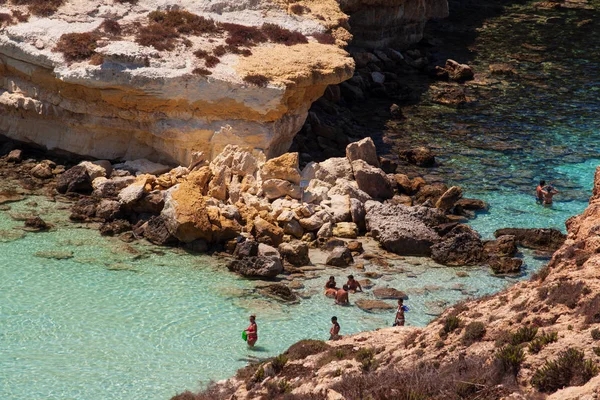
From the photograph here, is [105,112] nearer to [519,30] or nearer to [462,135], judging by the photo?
[462,135]

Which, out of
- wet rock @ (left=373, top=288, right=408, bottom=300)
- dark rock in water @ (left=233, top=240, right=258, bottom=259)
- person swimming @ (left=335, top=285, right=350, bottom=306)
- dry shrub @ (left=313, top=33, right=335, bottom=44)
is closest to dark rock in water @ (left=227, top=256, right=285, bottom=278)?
dark rock in water @ (left=233, top=240, right=258, bottom=259)

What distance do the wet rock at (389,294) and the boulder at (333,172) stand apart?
26.7 feet

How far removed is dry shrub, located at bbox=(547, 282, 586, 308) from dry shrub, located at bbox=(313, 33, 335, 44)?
25.1 metres

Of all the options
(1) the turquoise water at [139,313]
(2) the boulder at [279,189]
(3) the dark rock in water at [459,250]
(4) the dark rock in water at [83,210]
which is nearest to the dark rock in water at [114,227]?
(1) the turquoise water at [139,313]

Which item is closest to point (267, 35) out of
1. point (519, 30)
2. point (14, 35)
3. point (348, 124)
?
point (348, 124)

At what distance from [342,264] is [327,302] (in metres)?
2.99

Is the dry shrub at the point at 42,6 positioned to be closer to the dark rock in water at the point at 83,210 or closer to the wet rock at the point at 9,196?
the wet rock at the point at 9,196

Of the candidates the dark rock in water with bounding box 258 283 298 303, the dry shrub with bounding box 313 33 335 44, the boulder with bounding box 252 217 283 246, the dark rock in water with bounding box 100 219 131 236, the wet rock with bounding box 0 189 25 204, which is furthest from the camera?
the dry shrub with bounding box 313 33 335 44

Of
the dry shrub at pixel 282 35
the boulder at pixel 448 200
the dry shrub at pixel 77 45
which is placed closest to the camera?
the boulder at pixel 448 200

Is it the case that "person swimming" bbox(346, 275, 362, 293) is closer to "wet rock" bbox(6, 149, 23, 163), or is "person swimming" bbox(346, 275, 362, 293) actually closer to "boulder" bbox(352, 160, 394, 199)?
"boulder" bbox(352, 160, 394, 199)

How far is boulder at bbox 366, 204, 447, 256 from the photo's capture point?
33.6 meters

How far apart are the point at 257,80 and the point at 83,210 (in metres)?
8.72

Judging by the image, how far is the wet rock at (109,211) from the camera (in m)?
34.7

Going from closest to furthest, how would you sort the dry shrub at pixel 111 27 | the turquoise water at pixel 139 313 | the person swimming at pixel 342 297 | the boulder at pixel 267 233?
the turquoise water at pixel 139 313 → the person swimming at pixel 342 297 → the boulder at pixel 267 233 → the dry shrub at pixel 111 27
